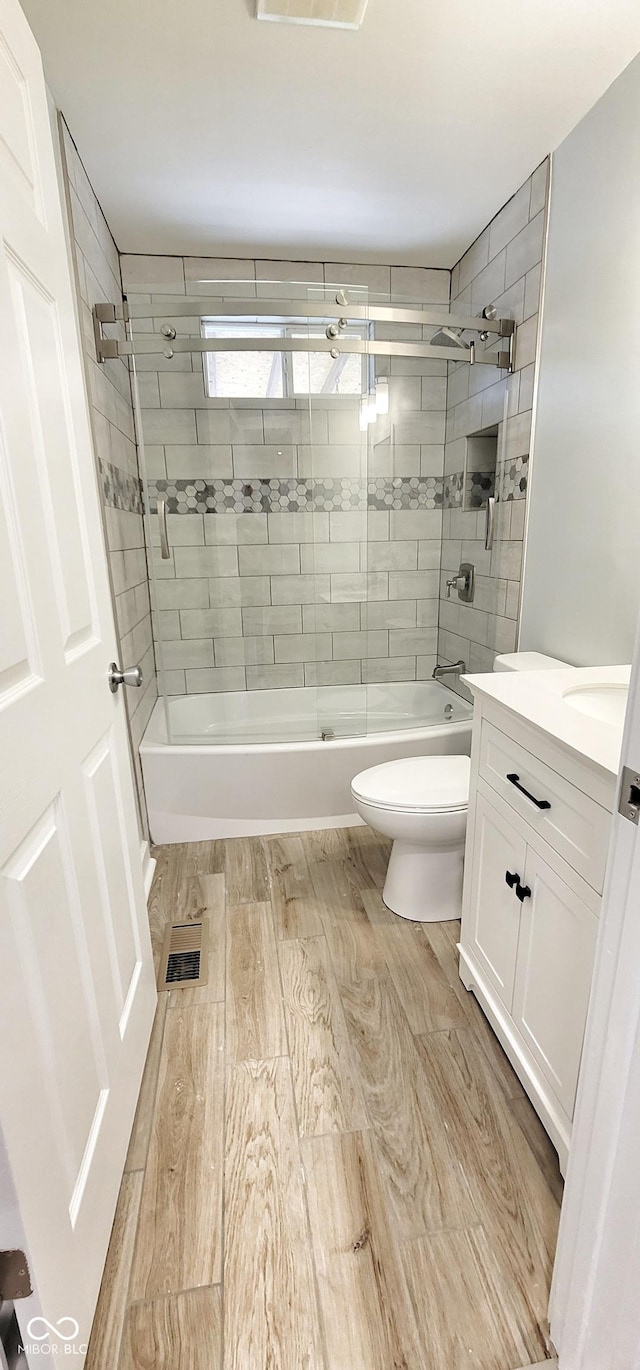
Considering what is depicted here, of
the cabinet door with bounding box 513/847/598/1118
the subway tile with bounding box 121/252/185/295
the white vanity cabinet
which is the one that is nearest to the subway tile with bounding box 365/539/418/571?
the subway tile with bounding box 121/252/185/295

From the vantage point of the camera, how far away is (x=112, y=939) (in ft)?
3.90

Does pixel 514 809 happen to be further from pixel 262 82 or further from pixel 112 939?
pixel 262 82

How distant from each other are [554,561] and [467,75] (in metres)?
1.37

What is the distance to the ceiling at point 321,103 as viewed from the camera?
54.7 inches

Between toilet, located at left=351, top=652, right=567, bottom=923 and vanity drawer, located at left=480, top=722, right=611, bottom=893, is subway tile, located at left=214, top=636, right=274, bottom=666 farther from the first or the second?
vanity drawer, located at left=480, top=722, right=611, bottom=893

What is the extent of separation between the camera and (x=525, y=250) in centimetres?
207

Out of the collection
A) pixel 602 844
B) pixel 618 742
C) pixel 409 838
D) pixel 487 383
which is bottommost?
pixel 409 838

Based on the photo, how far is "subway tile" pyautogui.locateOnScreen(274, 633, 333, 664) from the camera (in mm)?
2916

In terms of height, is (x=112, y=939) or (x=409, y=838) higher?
(x=112, y=939)

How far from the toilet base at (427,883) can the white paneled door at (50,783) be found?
98 centimetres

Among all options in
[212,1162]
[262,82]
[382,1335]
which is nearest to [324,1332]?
[382,1335]

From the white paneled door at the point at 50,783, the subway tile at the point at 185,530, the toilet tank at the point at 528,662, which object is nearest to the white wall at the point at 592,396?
the toilet tank at the point at 528,662

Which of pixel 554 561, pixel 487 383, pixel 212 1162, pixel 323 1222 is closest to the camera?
pixel 323 1222

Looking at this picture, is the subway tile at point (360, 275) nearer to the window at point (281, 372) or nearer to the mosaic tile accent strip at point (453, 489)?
the window at point (281, 372)
